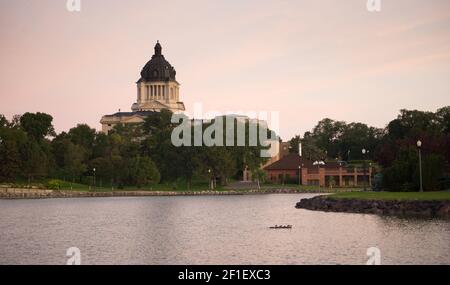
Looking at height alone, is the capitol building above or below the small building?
above

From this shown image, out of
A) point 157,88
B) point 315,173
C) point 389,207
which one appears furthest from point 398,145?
point 157,88

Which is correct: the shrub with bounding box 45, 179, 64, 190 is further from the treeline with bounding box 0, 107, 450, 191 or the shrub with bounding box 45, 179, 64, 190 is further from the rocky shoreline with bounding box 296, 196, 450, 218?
the rocky shoreline with bounding box 296, 196, 450, 218

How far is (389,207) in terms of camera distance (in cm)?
5422

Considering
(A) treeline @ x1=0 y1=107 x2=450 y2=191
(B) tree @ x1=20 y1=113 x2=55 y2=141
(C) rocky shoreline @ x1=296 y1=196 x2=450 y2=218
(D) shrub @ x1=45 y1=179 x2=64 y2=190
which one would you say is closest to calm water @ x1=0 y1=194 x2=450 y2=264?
(C) rocky shoreline @ x1=296 y1=196 x2=450 y2=218

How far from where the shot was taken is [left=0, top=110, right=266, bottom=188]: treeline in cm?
11162

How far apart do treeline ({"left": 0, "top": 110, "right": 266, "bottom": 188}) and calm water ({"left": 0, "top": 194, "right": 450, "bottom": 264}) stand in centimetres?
5419

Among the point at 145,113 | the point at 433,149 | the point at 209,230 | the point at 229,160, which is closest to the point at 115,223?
the point at 209,230

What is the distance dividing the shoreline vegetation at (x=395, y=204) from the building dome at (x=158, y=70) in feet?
429

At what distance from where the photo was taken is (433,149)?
74.8 m

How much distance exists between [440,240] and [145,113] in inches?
5841

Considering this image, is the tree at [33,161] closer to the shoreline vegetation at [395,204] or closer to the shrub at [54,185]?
the shrub at [54,185]

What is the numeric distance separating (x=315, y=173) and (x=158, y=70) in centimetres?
7287

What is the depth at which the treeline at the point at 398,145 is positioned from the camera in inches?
2429

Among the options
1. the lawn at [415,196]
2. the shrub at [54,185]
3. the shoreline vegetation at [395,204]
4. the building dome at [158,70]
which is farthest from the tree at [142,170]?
the building dome at [158,70]
